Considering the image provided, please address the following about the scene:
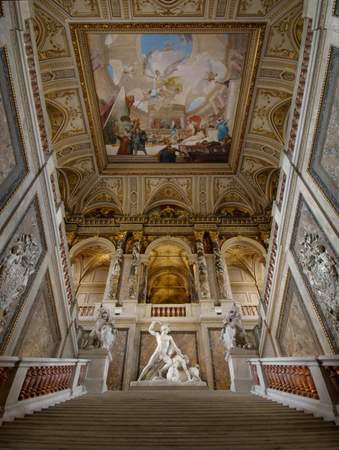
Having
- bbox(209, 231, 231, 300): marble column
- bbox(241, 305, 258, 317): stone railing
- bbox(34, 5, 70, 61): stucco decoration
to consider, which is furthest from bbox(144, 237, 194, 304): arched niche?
bbox(34, 5, 70, 61): stucco decoration

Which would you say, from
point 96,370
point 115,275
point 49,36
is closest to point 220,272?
A: point 115,275

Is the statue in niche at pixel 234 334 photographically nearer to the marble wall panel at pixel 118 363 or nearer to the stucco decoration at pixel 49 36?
the marble wall panel at pixel 118 363

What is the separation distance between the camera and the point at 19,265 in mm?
5020

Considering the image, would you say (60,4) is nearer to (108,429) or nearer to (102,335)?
(102,335)

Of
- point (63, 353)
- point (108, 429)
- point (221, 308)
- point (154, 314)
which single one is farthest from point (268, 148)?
point (108, 429)

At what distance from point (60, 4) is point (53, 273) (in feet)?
29.9

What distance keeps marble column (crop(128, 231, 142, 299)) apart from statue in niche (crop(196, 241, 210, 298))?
2730mm

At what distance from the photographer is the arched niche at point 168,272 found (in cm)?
1334

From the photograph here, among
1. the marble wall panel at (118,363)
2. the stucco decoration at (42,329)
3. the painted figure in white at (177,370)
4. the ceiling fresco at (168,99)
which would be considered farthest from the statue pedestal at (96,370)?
the ceiling fresco at (168,99)

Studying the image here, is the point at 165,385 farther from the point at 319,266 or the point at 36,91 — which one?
the point at 36,91

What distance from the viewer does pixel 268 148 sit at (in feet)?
41.7

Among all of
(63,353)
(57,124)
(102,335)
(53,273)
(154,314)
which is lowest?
(63,353)

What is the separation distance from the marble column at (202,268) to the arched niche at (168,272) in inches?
24.4

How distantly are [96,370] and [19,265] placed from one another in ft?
10.5
